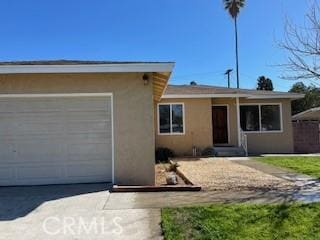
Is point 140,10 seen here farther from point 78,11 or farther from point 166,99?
point 166,99

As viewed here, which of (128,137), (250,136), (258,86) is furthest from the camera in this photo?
(258,86)

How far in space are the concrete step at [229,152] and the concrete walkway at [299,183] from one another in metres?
5.28

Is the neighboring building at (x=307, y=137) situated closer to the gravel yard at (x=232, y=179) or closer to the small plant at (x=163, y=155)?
the small plant at (x=163, y=155)

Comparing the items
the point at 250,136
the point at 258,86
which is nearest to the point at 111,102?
the point at 250,136

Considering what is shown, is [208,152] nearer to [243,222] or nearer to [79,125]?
[79,125]

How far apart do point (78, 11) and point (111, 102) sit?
11060mm

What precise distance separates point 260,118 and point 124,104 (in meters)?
13.5

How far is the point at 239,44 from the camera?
44000mm

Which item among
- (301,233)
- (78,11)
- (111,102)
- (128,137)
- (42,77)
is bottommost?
(301,233)

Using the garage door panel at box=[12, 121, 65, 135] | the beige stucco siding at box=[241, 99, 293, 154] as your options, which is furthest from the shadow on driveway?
the beige stucco siding at box=[241, 99, 293, 154]

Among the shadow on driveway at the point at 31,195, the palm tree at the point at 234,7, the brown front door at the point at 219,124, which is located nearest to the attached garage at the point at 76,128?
the shadow on driveway at the point at 31,195

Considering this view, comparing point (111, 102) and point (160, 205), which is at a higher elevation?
point (111, 102)

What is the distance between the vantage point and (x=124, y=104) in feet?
36.4

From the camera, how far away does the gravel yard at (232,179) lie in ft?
34.6
